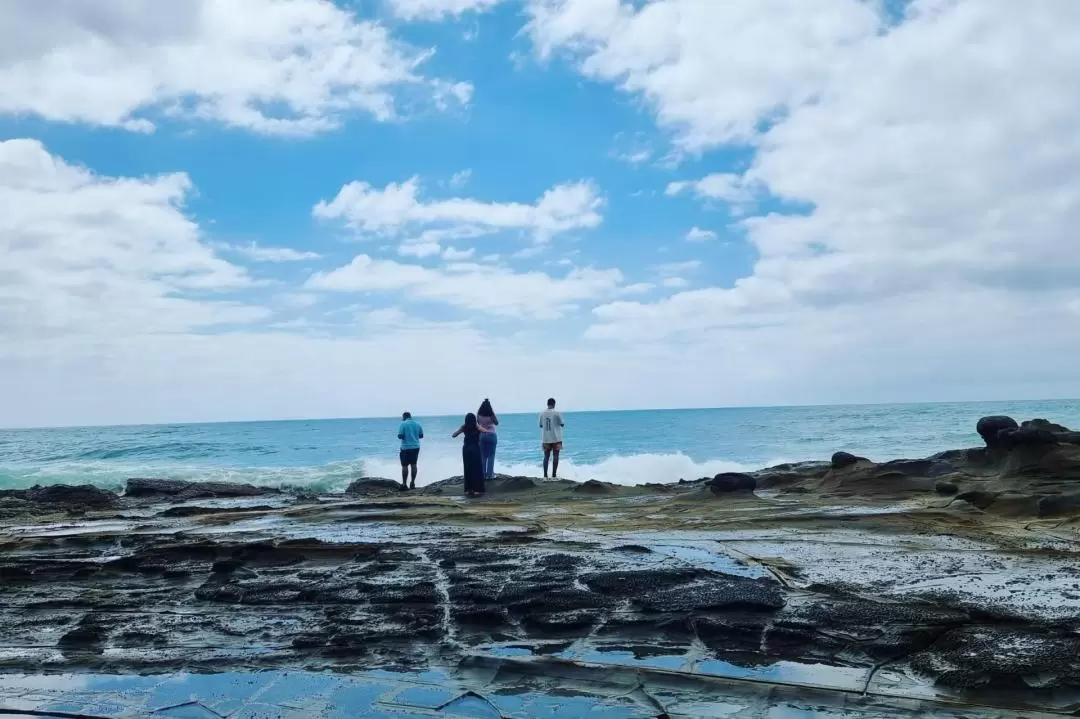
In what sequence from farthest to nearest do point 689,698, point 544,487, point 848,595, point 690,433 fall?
point 690,433, point 544,487, point 848,595, point 689,698

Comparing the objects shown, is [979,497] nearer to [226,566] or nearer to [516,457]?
[226,566]

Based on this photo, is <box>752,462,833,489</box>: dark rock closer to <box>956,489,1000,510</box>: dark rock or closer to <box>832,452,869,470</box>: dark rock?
<box>832,452,869,470</box>: dark rock

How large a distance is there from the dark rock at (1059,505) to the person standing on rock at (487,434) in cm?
930

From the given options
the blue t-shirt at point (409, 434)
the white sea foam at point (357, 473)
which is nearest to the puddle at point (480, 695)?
the blue t-shirt at point (409, 434)

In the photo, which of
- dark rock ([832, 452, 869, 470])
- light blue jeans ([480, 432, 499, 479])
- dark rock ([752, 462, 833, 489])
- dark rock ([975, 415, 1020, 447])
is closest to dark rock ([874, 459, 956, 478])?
dark rock ([832, 452, 869, 470])

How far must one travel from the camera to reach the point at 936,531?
8.82 metres

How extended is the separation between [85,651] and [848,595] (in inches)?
200

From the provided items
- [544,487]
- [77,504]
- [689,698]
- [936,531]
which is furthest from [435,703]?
[77,504]

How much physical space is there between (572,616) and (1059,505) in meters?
7.06

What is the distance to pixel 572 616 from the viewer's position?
5480 mm

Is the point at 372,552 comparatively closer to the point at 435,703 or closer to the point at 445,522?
the point at 445,522

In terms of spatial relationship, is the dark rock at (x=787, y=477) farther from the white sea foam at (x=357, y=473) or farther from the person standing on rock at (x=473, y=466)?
the white sea foam at (x=357, y=473)

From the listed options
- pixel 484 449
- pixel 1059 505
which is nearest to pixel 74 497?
pixel 484 449

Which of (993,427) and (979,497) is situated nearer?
(979,497)
